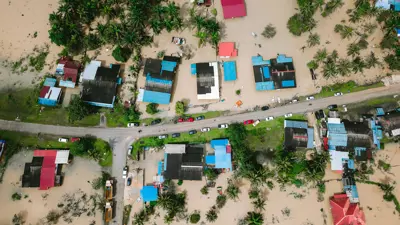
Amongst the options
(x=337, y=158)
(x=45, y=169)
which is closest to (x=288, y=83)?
(x=337, y=158)

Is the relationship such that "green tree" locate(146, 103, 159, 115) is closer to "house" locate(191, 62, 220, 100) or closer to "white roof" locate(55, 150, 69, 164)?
"house" locate(191, 62, 220, 100)

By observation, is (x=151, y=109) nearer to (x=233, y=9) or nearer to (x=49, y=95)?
(x=49, y=95)

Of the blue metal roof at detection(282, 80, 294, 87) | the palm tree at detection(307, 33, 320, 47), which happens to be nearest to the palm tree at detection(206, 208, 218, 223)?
the blue metal roof at detection(282, 80, 294, 87)

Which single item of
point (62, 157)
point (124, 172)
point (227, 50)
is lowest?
point (124, 172)

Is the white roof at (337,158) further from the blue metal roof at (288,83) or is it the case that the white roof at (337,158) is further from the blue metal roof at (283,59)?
the blue metal roof at (283,59)

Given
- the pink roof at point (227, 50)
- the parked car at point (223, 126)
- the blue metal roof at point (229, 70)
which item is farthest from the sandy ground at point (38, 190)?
the pink roof at point (227, 50)

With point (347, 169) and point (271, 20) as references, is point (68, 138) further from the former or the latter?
point (347, 169)
